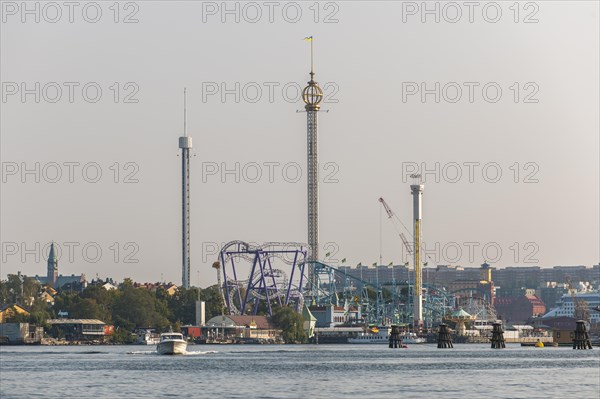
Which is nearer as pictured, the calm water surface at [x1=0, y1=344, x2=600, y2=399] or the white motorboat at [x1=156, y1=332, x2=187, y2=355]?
the calm water surface at [x1=0, y1=344, x2=600, y2=399]

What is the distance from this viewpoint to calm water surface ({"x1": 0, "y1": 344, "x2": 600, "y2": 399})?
98.4 meters

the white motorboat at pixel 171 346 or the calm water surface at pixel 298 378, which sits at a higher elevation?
the white motorboat at pixel 171 346

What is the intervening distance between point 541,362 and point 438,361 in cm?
1131

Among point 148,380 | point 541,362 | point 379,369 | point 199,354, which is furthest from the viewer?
point 199,354

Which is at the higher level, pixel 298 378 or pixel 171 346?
pixel 171 346

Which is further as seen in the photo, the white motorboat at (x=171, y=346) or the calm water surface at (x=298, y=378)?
the white motorboat at (x=171, y=346)

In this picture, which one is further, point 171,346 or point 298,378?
point 171,346

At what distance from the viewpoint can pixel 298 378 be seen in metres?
118

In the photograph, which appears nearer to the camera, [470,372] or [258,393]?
[258,393]

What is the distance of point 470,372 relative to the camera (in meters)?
127

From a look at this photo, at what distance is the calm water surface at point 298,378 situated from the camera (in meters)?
98.4

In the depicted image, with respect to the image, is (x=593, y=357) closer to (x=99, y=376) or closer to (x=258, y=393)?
(x=99, y=376)

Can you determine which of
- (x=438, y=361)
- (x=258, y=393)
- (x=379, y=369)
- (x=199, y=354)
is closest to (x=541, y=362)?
(x=438, y=361)

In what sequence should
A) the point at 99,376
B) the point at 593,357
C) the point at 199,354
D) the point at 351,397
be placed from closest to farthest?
the point at 351,397 < the point at 99,376 < the point at 593,357 < the point at 199,354
